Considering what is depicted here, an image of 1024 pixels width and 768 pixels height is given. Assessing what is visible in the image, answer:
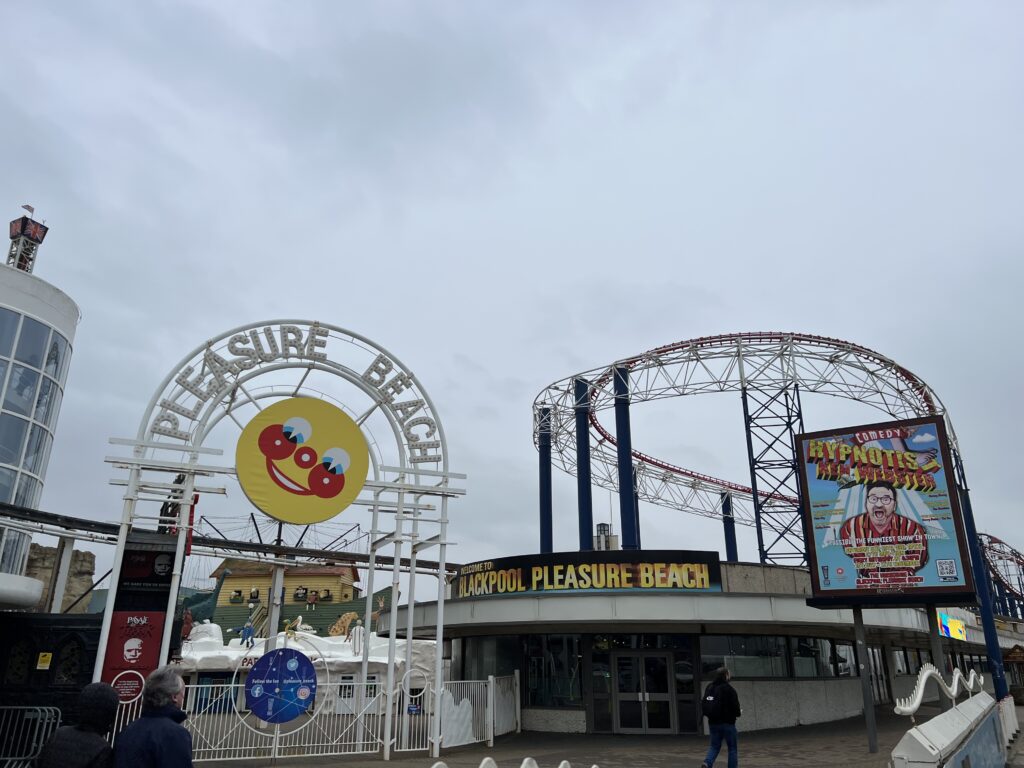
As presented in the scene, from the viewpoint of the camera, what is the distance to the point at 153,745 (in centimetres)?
428

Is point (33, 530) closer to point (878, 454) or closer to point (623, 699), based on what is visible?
point (623, 699)

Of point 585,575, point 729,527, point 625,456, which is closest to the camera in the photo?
point 585,575

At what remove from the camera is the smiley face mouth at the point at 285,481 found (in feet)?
47.2

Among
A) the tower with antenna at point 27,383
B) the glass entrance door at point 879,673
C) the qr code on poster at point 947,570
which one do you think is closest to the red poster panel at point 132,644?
the tower with antenna at point 27,383

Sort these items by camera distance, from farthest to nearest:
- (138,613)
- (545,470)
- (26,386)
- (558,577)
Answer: (545,470), (558,577), (26,386), (138,613)

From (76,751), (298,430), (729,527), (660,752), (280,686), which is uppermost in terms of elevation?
(729,527)

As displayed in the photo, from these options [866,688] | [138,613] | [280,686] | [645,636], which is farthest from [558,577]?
[138,613]

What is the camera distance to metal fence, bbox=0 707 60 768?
12570mm

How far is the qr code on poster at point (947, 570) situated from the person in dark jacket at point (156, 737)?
48.0ft

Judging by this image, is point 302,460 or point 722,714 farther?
point 302,460

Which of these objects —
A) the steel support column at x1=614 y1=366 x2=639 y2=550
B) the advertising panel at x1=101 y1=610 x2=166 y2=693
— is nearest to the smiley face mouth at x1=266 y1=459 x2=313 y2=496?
the advertising panel at x1=101 y1=610 x2=166 y2=693

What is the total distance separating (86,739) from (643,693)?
16.8 m

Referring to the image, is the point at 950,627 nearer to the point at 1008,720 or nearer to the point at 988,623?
the point at 988,623

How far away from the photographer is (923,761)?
5.56 metres
